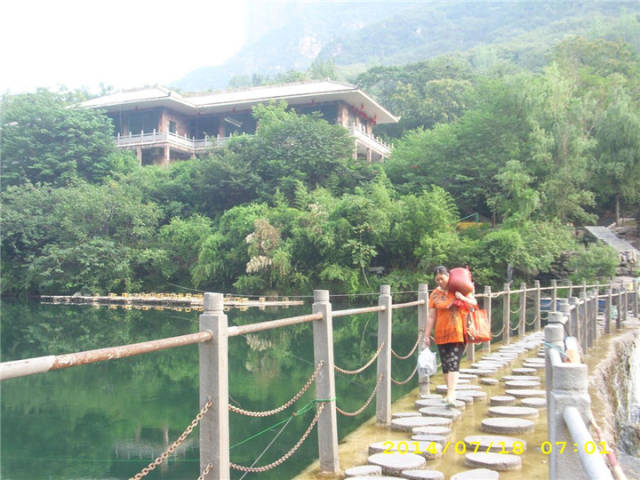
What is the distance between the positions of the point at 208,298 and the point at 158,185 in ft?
78.5

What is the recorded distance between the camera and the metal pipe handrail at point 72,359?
1305 millimetres

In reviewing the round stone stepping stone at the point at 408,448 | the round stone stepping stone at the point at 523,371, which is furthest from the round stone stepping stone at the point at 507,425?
the round stone stepping stone at the point at 523,371

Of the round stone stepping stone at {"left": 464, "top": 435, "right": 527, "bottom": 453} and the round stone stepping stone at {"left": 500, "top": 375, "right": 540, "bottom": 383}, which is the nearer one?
the round stone stepping stone at {"left": 464, "top": 435, "right": 527, "bottom": 453}

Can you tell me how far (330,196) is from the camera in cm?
2053

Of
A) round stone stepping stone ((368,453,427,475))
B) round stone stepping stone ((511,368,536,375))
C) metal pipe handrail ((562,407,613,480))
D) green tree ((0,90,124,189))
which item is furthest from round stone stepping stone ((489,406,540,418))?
green tree ((0,90,124,189))

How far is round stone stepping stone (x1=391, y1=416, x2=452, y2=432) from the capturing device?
12.6ft

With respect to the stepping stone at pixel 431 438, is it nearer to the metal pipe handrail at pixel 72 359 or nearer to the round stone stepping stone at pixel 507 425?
the round stone stepping stone at pixel 507 425

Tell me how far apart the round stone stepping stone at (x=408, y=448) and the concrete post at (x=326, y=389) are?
32 cm

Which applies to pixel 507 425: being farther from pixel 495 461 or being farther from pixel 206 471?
pixel 206 471

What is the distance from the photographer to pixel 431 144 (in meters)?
21.6

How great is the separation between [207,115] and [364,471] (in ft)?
90.0

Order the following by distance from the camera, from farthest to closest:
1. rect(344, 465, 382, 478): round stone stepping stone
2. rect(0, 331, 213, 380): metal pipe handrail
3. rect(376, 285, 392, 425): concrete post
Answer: rect(376, 285, 392, 425): concrete post
rect(344, 465, 382, 478): round stone stepping stone
rect(0, 331, 213, 380): metal pipe handrail

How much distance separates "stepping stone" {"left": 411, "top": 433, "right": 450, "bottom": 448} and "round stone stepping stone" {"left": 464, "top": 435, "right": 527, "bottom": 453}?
→ 14 centimetres

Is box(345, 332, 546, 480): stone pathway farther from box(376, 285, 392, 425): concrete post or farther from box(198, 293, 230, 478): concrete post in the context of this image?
box(198, 293, 230, 478): concrete post
